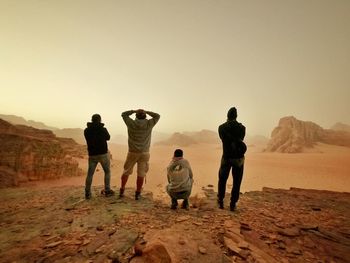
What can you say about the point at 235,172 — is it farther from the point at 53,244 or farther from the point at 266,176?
the point at 266,176

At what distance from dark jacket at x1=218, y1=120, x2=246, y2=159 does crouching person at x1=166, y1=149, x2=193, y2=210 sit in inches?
41.4

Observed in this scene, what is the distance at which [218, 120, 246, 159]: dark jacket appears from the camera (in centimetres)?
503

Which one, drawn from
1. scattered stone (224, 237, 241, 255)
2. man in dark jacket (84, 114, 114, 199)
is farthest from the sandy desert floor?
scattered stone (224, 237, 241, 255)

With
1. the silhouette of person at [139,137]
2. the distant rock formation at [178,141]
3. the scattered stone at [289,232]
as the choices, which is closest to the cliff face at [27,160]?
the silhouette of person at [139,137]

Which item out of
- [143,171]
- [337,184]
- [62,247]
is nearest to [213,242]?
[62,247]

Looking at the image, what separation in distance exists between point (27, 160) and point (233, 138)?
958 cm

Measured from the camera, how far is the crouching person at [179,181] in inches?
200

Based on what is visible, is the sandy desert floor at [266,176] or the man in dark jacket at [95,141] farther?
the sandy desert floor at [266,176]

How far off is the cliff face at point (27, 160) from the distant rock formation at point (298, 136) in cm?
3567

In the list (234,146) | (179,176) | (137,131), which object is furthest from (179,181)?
(137,131)

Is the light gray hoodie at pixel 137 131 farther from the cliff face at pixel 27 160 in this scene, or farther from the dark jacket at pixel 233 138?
the cliff face at pixel 27 160

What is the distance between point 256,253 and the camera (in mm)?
3297

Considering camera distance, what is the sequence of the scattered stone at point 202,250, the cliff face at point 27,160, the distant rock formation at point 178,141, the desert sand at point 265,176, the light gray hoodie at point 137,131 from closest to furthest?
the scattered stone at point 202,250 → the light gray hoodie at point 137,131 → the cliff face at point 27,160 → the desert sand at point 265,176 → the distant rock formation at point 178,141

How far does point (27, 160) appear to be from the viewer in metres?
9.98
